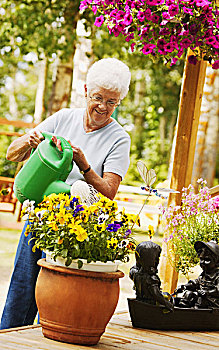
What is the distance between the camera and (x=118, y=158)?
8.22 feet

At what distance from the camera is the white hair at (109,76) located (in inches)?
96.4

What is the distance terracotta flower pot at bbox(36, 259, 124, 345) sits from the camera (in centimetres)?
214

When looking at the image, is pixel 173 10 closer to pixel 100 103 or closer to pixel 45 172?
pixel 100 103

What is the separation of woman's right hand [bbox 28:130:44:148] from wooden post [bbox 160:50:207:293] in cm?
140

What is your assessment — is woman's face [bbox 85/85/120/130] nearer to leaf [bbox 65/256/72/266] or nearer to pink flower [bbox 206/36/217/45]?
leaf [bbox 65/256/72/266]

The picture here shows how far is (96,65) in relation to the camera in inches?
98.4

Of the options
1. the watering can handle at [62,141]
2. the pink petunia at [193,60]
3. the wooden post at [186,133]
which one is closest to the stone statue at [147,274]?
the watering can handle at [62,141]

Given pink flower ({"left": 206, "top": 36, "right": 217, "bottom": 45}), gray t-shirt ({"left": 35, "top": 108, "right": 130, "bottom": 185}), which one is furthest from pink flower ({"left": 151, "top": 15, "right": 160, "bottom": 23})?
gray t-shirt ({"left": 35, "top": 108, "right": 130, "bottom": 185})

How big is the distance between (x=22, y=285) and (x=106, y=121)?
79cm

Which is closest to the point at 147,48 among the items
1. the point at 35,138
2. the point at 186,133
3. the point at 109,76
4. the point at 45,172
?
the point at 186,133

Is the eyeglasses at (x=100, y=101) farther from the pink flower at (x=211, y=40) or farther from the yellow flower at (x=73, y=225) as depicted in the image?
the pink flower at (x=211, y=40)

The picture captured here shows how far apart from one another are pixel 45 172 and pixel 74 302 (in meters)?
0.53

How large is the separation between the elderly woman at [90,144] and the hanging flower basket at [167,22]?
2.22ft

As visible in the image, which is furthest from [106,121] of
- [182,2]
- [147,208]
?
[147,208]
